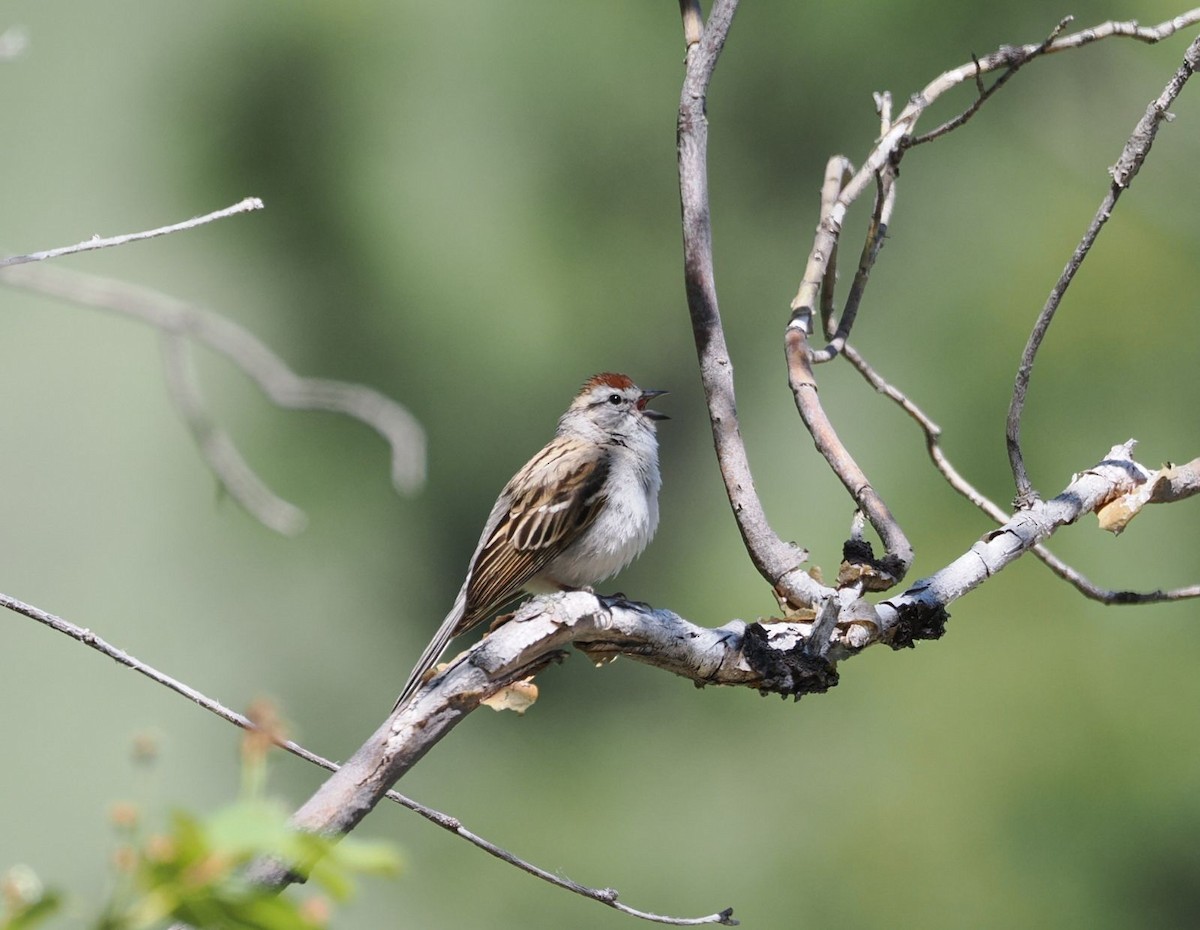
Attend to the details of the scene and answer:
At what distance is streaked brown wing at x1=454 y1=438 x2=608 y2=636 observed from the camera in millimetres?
3117

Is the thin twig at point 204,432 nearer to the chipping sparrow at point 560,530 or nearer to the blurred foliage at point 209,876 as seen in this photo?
the chipping sparrow at point 560,530

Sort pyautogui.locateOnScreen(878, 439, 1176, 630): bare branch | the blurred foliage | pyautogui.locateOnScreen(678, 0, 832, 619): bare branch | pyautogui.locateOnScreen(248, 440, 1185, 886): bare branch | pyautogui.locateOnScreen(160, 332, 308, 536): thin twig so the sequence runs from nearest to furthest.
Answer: the blurred foliage
pyautogui.locateOnScreen(248, 440, 1185, 886): bare branch
pyautogui.locateOnScreen(160, 332, 308, 536): thin twig
pyautogui.locateOnScreen(878, 439, 1176, 630): bare branch
pyautogui.locateOnScreen(678, 0, 832, 619): bare branch

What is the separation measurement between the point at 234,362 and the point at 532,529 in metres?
1.44

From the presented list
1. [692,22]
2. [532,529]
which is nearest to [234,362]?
[692,22]

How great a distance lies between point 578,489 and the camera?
3.23 meters

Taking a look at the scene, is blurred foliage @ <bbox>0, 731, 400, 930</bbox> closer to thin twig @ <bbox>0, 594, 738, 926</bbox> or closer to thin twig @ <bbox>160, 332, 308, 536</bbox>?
thin twig @ <bbox>0, 594, 738, 926</bbox>

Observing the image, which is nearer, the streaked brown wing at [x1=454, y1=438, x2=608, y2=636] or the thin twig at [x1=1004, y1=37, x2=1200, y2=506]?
the thin twig at [x1=1004, y1=37, x2=1200, y2=506]

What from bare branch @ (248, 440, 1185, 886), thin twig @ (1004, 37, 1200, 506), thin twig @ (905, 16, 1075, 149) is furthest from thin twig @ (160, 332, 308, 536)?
thin twig @ (905, 16, 1075, 149)

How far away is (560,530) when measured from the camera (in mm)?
3172

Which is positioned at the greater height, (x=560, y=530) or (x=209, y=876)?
(x=560, y=530)

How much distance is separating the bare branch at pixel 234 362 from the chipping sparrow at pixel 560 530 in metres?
0.97

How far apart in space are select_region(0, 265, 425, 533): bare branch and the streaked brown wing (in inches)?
38.1

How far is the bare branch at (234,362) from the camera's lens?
5.31ft

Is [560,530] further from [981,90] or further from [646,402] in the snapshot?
[981,90]
